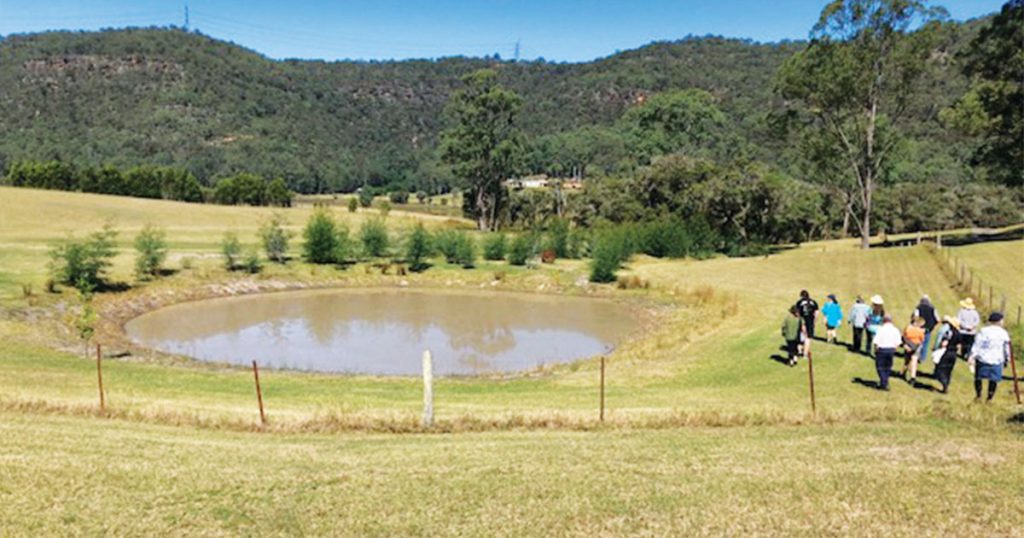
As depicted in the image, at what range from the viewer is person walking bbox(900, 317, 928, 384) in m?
17.6

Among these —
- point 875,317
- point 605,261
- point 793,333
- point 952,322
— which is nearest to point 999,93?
point 605,261

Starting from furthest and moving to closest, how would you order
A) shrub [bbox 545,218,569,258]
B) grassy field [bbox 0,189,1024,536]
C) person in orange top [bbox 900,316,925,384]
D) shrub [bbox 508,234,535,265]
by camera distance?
shrub [bbox 545,218,569,258] < shrub [bbox 508,234,535,265] < person in orange top [bbox 900,316,925,384] < grassy field [bbox 0,189,1024,536]

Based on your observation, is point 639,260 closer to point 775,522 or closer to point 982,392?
point 982,392

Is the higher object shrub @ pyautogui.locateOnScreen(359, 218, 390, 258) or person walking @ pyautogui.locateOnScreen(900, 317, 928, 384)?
shrub @ pyautogui.locateOnScreen(359, 218, 390, 258)

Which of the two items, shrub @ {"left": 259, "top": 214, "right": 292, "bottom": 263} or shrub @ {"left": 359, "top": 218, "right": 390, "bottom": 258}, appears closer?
shrub @ {"left": 259, "top": 214, "right": 292, "bottom": 263}

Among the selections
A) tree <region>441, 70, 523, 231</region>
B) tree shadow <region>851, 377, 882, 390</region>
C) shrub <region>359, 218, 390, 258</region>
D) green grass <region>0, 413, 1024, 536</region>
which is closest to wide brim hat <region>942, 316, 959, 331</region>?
tree shadow <region>851, 377, 882, 390</region>

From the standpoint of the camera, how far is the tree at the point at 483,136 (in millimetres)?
77312

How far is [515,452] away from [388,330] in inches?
854

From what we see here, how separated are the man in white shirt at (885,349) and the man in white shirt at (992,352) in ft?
6.04

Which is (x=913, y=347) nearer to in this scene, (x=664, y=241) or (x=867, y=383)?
(x=867, y=383)

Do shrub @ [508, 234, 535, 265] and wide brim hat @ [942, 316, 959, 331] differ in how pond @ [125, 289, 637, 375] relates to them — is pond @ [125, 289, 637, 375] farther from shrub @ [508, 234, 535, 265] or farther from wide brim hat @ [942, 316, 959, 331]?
wide brim hat @ [942, 316, 959, 331]

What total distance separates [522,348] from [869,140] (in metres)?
32.7

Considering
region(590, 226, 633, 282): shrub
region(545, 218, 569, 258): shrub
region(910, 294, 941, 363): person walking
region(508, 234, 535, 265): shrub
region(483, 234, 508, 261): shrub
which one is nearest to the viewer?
region(910, 294, 941, 363): person walking

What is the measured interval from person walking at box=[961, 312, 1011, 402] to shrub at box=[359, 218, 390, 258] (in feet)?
131
